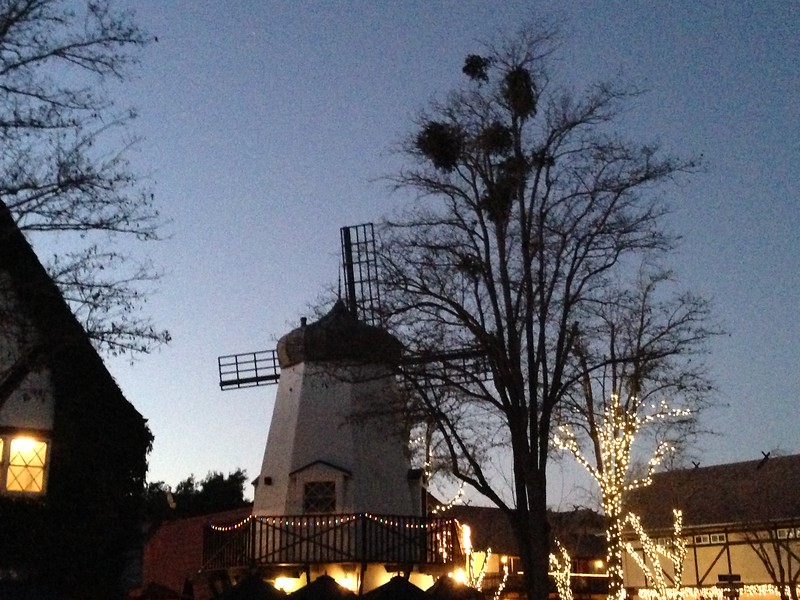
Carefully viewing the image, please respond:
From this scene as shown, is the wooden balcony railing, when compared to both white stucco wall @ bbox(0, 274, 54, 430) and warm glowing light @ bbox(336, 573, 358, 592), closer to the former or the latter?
warm glowing light @ bbox(336, 573, 358, 592)

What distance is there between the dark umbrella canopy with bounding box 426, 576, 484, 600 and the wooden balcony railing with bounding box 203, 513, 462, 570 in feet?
18.6

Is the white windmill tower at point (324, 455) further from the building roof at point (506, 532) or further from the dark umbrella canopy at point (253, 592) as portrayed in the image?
the building roof at point (506, 532)

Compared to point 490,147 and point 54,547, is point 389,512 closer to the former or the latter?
point 54,547

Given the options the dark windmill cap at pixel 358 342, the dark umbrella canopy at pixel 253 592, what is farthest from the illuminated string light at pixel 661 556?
the dark umbrella canopy at pixel 253 592

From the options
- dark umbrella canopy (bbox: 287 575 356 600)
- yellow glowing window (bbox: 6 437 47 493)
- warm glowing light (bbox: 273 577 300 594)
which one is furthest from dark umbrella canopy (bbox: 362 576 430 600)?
warm glowing light (bbox: 273 577 300 594)

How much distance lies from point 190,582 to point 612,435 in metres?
19.2

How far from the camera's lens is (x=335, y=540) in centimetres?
2572

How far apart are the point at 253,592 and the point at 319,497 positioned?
9247mm

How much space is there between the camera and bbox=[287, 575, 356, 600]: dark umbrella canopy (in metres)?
18.5

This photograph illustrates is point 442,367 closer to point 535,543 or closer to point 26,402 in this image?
point 535,543

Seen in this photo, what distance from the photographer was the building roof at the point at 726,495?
38188mm

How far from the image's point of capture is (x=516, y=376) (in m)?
16.9

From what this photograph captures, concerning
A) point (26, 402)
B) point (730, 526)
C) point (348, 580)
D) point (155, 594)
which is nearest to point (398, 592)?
point (348, 580)

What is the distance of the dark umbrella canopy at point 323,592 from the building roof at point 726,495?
20.7 metres
